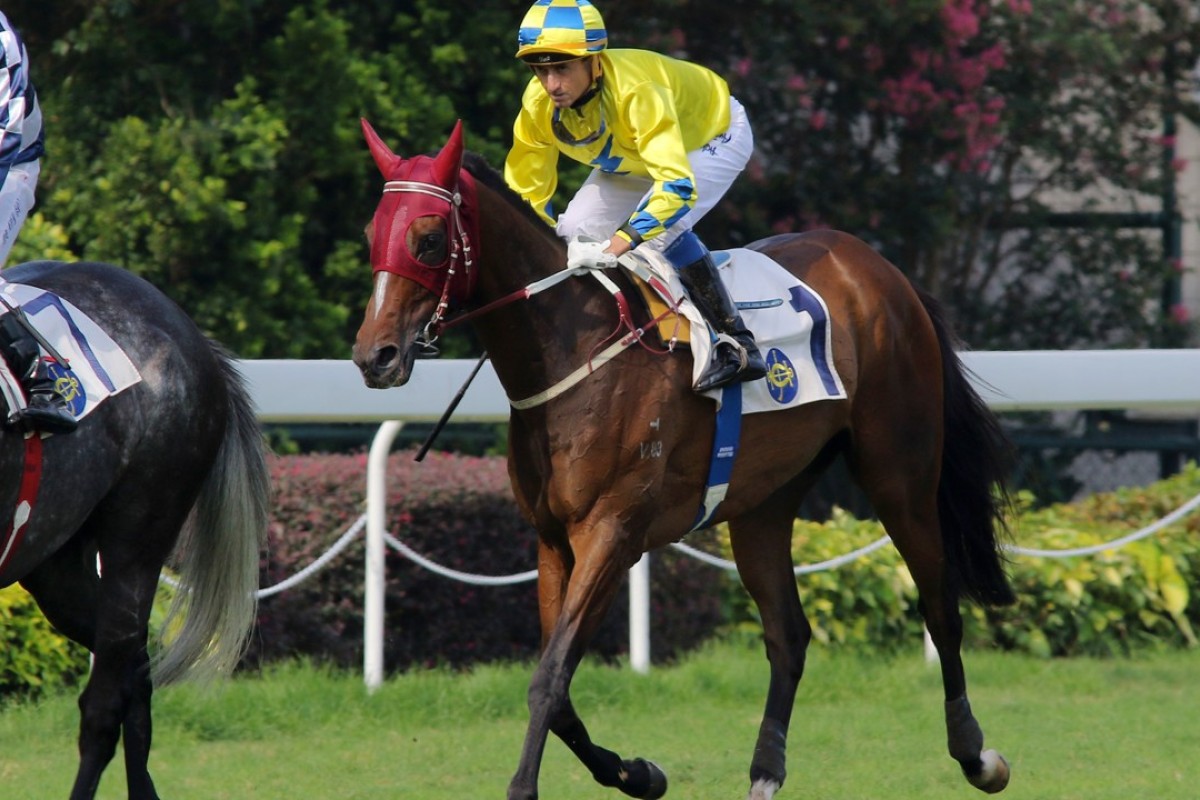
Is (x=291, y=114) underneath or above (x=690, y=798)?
above

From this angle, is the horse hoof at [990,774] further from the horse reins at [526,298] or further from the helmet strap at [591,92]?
the helmet strap at [591,92]

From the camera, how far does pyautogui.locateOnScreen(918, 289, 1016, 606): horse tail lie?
563 centimetres

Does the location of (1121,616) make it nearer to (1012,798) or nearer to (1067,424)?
(1012,798)

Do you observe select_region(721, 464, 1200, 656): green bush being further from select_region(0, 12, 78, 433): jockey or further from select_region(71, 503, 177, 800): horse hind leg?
select_region(0, 12, 78, 433): jockey

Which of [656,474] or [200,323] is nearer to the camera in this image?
[656,474]

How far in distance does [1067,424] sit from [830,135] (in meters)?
2.29

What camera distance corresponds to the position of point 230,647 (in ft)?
16.1

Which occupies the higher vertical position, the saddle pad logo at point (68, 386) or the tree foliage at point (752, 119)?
the tree foliage at point (752, 119)

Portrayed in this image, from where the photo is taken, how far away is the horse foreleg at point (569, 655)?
4.21m

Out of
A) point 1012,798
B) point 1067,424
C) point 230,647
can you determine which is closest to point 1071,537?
point 1012,798

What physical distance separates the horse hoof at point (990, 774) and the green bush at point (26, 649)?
3.14m

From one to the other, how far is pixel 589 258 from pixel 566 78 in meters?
0.46

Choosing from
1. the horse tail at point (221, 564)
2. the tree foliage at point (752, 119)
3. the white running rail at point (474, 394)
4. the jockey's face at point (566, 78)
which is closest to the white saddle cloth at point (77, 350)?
the horse tail at point (221, 564)

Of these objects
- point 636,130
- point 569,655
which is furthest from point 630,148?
point 569,655
